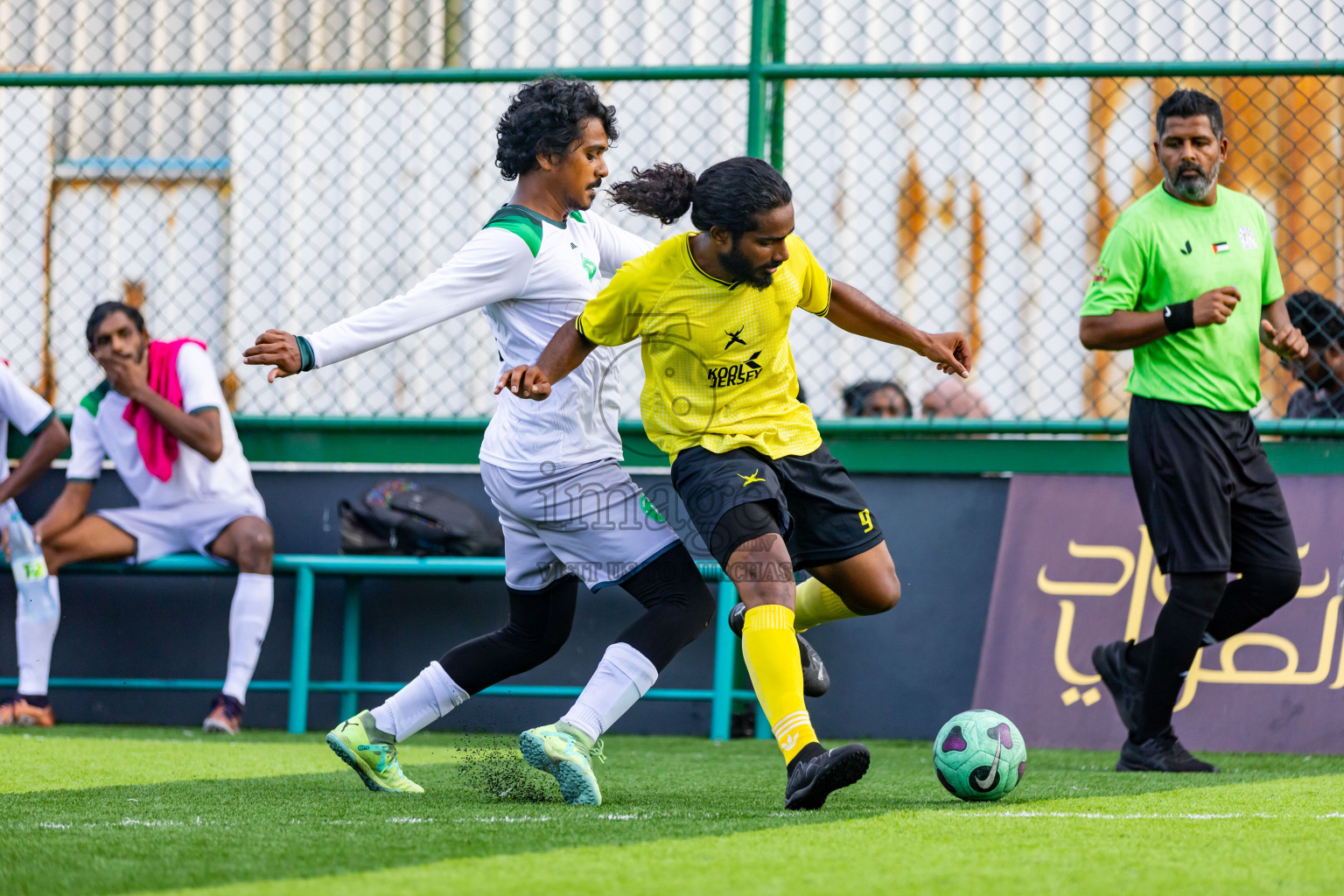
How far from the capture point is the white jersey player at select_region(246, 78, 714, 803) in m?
3.33

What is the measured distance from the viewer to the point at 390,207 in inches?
283

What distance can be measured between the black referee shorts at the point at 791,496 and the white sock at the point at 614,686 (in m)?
0.34

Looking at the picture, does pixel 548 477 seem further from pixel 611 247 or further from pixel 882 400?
pixel 882 400

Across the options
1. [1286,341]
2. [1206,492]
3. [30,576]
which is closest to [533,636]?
[1206,492]

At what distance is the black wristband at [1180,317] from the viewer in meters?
4.32

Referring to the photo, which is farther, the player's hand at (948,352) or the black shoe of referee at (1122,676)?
the black shoe of referee at (1122,676)

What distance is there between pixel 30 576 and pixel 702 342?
3.81 m

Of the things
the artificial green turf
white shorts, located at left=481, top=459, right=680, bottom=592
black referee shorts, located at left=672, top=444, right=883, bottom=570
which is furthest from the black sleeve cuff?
the artificial green turf

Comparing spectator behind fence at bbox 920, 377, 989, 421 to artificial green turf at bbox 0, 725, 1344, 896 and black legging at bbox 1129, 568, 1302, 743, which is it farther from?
artificial green turf at bbox 0, 725, 1344, 896

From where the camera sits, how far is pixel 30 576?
5926 millimetres

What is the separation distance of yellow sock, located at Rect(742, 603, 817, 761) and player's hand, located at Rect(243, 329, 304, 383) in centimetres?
117

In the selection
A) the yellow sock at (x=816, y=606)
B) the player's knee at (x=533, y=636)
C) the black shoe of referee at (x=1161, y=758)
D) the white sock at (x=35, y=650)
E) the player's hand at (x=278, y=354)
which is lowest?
the white sock at (x=35, y=650)

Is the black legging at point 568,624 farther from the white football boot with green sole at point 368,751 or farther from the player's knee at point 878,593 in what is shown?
the player's knee at point 878,593

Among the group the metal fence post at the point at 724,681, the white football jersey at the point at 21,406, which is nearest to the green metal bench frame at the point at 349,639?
the metal fence post at the point at 724,681
